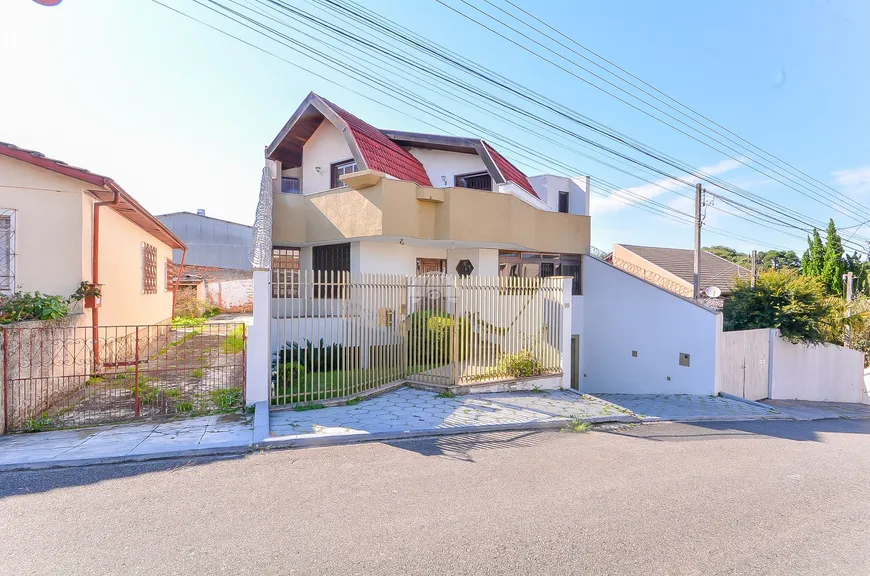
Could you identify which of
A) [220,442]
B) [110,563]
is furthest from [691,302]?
[110,563]

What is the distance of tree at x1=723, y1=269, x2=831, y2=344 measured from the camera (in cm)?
1201

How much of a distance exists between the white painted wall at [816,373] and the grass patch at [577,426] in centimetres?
862

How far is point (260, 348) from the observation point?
7.07 m

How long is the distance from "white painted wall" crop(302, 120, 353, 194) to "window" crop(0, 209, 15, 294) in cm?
796

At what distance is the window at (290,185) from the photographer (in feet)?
52.7

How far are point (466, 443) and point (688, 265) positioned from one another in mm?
23826

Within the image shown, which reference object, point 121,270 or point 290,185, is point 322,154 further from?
point 121,270

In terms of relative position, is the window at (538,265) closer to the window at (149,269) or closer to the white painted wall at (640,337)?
the white painted wall at (640,337)

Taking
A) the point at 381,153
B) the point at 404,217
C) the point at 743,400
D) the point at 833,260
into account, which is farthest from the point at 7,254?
the point at 833,260

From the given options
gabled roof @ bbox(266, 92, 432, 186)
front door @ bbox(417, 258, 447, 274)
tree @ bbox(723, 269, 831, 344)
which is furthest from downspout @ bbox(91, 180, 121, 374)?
tree @ bbox(723, 269, 831, 344)

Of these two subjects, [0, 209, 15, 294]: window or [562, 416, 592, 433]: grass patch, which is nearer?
[562, 416, 592, 433]: grass patch

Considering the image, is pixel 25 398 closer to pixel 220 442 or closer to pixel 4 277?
pixel 4 277

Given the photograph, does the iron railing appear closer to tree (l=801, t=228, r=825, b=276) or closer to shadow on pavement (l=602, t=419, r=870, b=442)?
shadow on pavement (l=602, t=419, r=870, b=442)

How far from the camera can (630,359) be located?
528 inches
